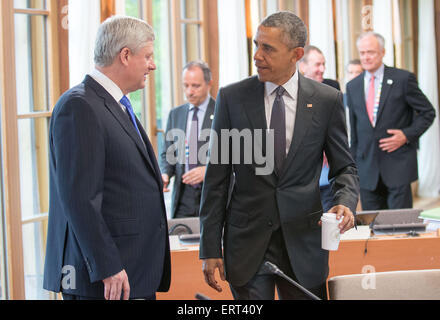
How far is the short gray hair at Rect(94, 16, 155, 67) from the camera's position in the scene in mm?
2129

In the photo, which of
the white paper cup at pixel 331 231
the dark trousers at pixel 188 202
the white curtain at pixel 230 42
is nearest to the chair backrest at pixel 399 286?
the white paper cup at pixel 331 231

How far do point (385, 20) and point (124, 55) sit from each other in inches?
279

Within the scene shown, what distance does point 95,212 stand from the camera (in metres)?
1.94

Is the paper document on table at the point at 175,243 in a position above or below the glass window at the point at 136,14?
below

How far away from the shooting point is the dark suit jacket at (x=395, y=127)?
4.80 m

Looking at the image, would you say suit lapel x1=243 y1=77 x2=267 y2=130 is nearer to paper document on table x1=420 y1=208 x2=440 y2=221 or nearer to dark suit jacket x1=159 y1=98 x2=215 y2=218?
paper document on table x1=420 y1=208 x2=440 y2=221

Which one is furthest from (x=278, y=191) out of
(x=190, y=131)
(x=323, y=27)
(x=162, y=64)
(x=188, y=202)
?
(x=323, y=27)

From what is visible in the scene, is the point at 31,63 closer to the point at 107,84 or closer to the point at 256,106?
the point at 107,84

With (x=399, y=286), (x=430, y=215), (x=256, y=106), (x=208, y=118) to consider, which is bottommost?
(x=399, y=286)

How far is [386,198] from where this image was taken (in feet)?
16.2

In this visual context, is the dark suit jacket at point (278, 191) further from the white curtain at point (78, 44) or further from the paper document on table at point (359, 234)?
the white curtain at point (78, 44)

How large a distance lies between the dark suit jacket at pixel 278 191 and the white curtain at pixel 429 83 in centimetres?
745

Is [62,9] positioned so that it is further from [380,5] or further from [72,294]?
[380,5]

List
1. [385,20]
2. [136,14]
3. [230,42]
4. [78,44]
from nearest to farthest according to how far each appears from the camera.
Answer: [78,44] < [136,14] < [230,42] < [385,20]
